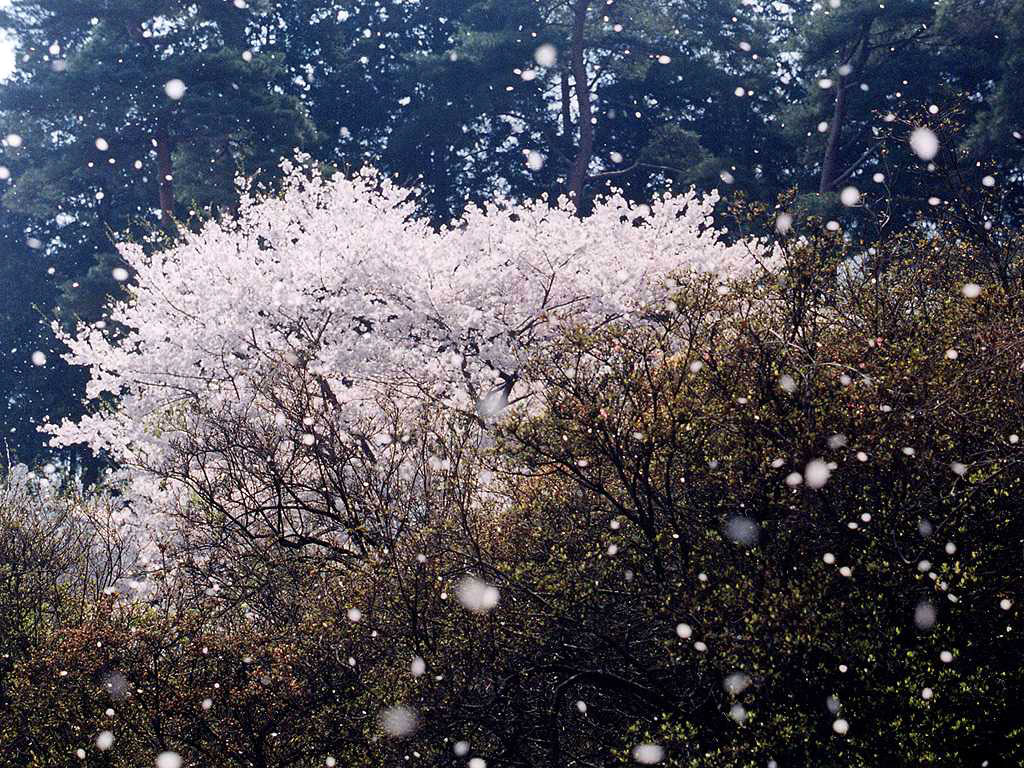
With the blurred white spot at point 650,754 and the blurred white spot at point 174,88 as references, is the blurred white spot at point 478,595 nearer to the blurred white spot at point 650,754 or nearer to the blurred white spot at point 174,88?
the blurred white spot at point 650,754

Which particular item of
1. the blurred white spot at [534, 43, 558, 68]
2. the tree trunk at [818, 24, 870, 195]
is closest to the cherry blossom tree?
the tree trunk at [818, 24, 870, 195]

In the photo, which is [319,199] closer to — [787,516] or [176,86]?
[176,86]

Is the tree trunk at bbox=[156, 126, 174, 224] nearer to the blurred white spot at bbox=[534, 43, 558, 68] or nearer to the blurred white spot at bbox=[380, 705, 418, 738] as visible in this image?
the blurred white spot at bbox=[534, 43, 558, 68]

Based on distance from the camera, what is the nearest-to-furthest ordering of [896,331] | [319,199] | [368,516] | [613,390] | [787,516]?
[787,516]
[613,390]
[896,331]
[368,516]
[319,199]

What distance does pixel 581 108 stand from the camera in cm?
3167

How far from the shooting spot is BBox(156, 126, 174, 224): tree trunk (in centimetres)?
2870

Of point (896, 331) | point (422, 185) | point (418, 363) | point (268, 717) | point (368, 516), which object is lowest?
point (268, 717)

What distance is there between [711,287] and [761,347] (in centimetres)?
95

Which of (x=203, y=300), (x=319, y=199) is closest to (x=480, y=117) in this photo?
(x=319, y=199)

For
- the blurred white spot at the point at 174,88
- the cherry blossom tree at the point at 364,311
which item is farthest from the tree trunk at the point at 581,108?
the cherry blossom tree at the point at 364,311

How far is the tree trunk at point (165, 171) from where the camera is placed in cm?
2870

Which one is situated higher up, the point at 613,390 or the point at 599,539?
the point at 613,390

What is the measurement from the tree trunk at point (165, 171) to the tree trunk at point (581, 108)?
10806mm

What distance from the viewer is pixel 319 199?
823 inches
